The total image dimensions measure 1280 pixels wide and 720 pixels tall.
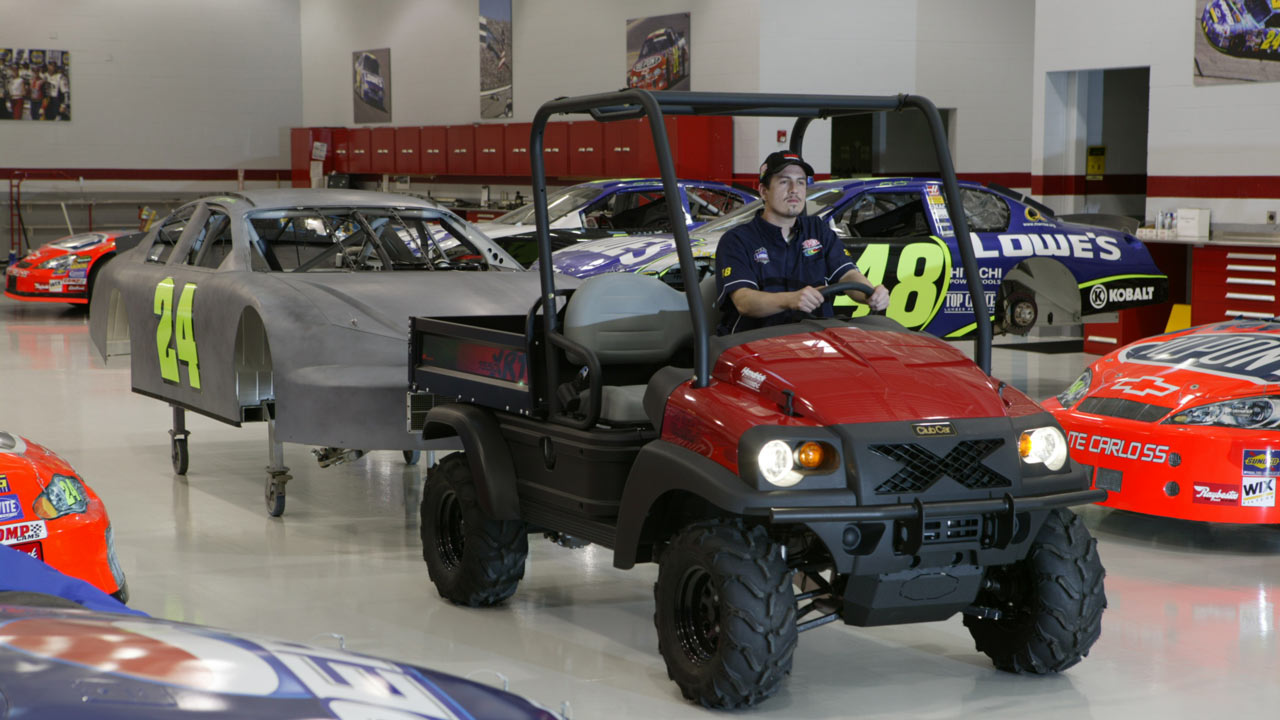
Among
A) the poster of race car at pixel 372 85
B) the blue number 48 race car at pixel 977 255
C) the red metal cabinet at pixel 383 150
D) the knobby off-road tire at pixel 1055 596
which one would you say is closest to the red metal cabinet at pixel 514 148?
the red metal cabinet at pixel 383 150

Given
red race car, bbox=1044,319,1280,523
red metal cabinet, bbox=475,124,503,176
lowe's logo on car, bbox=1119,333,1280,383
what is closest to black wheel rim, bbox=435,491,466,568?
red race car, bbox=1044,319,1280,523

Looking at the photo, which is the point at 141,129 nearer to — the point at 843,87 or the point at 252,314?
the point at 843,87

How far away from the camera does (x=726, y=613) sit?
13.4 feet

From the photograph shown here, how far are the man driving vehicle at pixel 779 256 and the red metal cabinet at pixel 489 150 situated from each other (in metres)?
16.9

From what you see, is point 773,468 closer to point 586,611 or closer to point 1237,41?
point 586,611

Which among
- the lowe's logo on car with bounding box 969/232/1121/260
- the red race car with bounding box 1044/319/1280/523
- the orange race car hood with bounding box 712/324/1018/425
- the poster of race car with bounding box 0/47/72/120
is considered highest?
the poster of race car with bounding box 0/47/72/120

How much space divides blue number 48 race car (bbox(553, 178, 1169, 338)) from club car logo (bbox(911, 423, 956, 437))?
595cm

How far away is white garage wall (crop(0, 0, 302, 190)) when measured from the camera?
25203mm

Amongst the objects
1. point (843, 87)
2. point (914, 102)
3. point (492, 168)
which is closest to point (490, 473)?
point (914, 102)

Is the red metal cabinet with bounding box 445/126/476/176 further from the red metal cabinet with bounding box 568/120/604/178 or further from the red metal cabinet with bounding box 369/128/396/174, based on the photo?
the red metal cabinet with bounding box 568/120/604/178

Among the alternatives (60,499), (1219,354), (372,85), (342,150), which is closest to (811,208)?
(1219,354)

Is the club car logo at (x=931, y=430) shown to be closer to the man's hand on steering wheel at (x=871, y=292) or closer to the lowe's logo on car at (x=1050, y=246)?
the man's hand on steering wheel at (x=871, y=292)

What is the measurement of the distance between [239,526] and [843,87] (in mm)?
13032

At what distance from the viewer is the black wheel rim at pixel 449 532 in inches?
220
